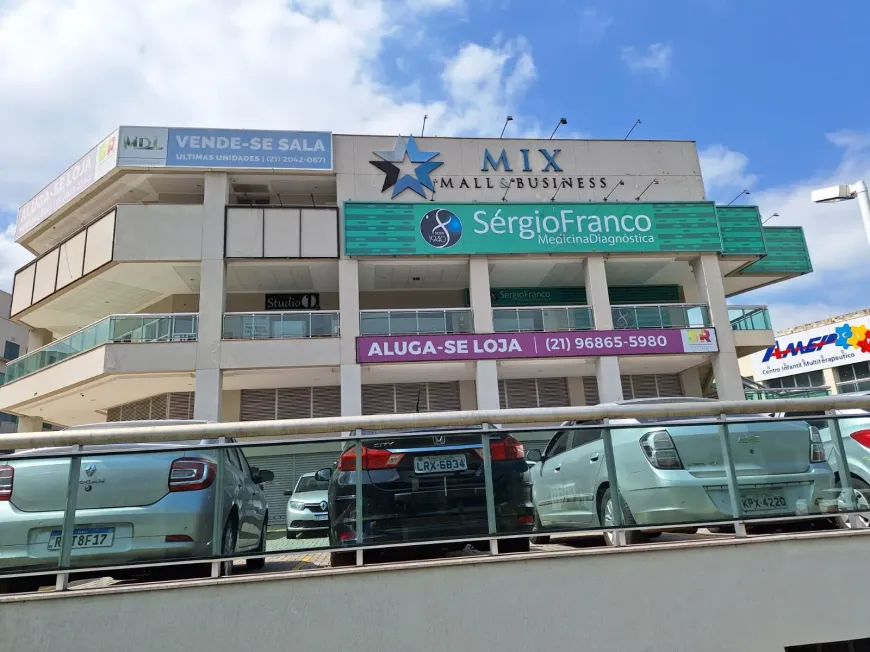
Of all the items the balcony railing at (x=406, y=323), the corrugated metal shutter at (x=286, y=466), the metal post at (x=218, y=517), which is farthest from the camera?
the balcony railing at (x=406, y=323)

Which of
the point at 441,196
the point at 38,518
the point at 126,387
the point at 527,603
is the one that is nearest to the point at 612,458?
the point at 527,603

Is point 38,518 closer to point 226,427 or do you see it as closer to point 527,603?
point 226,427

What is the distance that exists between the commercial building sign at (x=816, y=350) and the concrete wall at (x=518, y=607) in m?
29.7

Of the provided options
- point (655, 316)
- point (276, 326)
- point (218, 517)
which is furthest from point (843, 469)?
point (276, 326)

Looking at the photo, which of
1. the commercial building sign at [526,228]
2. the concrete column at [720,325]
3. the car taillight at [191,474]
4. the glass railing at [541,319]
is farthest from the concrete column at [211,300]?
the concrete column at [720,325]

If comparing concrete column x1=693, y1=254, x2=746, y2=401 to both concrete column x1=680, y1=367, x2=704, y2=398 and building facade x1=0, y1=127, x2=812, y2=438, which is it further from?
concrete column x1=680, y1=367, x2=704, y2=398

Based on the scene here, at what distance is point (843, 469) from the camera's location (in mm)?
5695

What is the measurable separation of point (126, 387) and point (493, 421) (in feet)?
63.6

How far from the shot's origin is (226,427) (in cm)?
496

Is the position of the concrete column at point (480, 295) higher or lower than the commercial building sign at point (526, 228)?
Answer: lower

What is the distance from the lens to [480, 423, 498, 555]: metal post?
16.6 ft

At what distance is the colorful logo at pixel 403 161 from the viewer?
22.4 meters

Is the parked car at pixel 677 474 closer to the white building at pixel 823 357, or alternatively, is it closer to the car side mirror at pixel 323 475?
the car side mirror at pixel 323 475

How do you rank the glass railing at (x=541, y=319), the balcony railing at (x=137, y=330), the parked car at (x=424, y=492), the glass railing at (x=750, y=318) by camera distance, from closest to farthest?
the parked car at (x=424, y=492), the balcony railing at (x=137, y=330), the glass railing at (x=541, y=319), the glass railing at (x=750, y=318)
